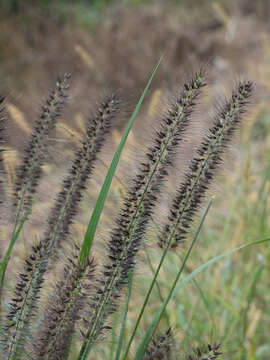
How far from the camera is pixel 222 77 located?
6707mm

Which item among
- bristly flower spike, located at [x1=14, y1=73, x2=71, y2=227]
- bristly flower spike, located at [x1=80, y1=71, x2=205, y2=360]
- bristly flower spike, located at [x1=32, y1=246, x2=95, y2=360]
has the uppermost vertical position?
bristly flower spike, located at [x1=14, y1=73, x2=71, y2=227]

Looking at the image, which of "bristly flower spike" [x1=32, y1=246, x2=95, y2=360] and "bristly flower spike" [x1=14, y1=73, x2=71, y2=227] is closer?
"bristly flower spike" [x1=32, y1=246, x2=95, y2=360]

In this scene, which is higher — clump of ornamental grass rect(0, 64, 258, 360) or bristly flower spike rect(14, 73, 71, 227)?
A: bristly flower spike rect(14, 73, 71, 227)

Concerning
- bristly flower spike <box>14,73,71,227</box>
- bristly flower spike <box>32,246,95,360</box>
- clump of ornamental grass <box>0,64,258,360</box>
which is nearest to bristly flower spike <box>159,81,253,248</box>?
clump of ornamental grass <box>0,64,258,360</box>

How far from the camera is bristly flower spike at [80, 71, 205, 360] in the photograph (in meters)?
1.05

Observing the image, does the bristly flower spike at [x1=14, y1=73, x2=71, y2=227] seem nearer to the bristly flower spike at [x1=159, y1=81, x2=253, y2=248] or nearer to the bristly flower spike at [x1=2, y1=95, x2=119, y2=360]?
the bristly flower spike at [x1=2, y1=95, x2=119, y2=360]

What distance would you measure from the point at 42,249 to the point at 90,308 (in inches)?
Answer: 7.7

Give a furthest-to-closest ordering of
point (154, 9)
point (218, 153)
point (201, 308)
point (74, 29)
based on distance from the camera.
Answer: point (154, 9), point (74, 29), point (201, 308), point (218, 153)

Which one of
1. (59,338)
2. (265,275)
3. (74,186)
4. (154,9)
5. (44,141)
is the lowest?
(59,338)

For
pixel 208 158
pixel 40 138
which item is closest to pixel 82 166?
pixel 40 138

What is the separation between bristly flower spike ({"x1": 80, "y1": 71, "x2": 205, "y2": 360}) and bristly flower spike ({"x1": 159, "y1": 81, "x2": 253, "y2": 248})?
73mm

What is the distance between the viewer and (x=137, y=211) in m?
1.05

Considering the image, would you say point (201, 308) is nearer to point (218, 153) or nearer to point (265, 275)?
point (265, 275)

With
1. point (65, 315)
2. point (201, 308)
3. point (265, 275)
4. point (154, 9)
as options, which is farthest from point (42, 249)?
point (154, 9)
